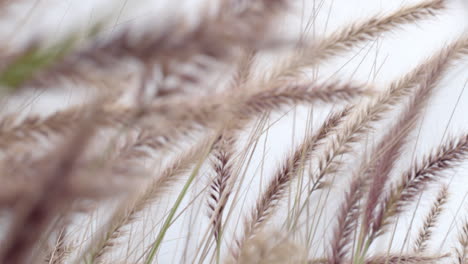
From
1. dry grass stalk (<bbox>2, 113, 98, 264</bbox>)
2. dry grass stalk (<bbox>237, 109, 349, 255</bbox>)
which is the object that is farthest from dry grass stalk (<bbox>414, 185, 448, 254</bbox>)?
dry grass stalk (<bbox>2, 113, 98, 264</bbox>)

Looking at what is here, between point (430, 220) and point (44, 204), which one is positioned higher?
point (44, 204)

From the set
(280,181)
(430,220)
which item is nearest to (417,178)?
(280,181)

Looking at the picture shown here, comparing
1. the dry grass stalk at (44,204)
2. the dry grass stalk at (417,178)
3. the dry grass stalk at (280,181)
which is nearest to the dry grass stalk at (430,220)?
the dry grass stalk at (417,178)

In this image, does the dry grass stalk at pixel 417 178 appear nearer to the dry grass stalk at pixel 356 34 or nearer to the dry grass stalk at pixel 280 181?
the dry grass stalk at pixel 280 181

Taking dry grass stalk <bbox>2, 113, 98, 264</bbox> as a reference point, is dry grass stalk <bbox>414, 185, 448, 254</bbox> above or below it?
below

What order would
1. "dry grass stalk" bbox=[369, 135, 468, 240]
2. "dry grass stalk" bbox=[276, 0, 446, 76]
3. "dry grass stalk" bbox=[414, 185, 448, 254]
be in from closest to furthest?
"dry grass stalk" bbox=[276, 0, 446, 76], "dry grass stalk" bbox=[369, 135, 468, 240], "dry grass stalk" bbox=[414, 185, 448, 254]

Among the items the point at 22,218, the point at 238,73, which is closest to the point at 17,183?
the point at 22,218

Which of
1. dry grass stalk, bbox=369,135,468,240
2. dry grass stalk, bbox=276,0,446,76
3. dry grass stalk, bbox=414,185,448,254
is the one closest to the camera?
dry grass stalk, bbox=276,0,446,76

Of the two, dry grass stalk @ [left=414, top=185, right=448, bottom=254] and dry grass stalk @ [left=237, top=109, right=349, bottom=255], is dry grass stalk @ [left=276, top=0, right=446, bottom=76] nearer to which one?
dry grass stalk @ [left=237, top=109, right=349, bottom=255]

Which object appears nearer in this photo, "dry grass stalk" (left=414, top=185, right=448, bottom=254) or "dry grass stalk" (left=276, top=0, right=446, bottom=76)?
"dry grass stalk" (left=276, top=0, right=446, bottom=76)

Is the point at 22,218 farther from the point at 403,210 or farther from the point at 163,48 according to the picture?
the point at 403,210

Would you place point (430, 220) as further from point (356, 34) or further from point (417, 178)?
point (356, 34)

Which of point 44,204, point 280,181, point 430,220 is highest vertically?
point 44,204

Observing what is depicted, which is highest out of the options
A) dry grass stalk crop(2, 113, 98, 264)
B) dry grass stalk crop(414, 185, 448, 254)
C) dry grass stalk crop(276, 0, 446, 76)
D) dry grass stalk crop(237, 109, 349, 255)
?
dry grass stalk crop(276, 0, 446, 76)
